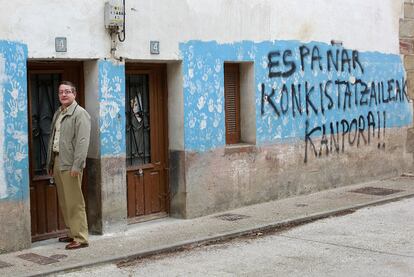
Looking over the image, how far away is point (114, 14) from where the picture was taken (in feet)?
26.5

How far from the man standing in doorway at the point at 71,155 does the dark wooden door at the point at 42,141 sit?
1.35 ft

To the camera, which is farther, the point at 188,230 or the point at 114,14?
the point at 188,230

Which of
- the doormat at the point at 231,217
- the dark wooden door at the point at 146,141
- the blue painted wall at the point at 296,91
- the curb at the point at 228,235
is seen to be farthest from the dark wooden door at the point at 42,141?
the doormat at the point at 231,217

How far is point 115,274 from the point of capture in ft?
22.3

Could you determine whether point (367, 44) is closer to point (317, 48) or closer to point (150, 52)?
point (317, 48)

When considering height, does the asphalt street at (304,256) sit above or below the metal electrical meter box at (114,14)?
below

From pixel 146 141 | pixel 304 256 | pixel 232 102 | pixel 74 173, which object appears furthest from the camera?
pixel 232 102

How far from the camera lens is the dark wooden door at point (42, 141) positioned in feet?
26.3

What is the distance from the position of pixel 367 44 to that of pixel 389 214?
376 cm

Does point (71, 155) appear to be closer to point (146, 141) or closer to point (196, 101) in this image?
point (146, 141)

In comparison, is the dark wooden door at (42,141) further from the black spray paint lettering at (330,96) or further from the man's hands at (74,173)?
the black spray paint lettering at (330,96)

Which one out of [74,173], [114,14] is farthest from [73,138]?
[114,14]

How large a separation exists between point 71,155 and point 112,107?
983 mm

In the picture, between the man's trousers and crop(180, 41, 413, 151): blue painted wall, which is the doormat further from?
the man's trousers
